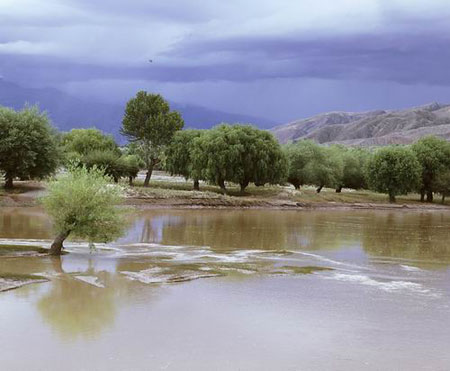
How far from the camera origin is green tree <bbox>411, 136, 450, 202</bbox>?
108812 millimetres

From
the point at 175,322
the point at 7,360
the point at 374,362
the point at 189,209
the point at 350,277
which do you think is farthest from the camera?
the point at 189,209

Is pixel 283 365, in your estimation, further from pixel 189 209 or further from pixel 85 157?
pixel 85 157

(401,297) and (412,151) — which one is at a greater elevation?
(412,151)

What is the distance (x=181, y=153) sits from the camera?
341 feet

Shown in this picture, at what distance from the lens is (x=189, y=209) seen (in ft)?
264

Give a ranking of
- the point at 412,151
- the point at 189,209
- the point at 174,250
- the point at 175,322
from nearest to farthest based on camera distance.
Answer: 1. the point at 175,322
2. the point at 174,250
3. the point at 189,209
4. the point at 412,151

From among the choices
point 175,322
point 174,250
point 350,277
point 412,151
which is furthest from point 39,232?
point 412,151

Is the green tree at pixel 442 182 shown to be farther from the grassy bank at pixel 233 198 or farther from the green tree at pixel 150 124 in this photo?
the green tree at pixel 150 124

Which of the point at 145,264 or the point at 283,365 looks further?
the point at 145,264

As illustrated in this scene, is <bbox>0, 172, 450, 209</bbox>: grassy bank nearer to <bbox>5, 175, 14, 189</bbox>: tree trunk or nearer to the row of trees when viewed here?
<bbox>5, 175, 14, 189</bbox>: tree trunk

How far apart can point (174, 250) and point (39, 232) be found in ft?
38.6

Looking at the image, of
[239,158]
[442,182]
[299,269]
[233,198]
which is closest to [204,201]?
[233,198]

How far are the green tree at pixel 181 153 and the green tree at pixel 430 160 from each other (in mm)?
37505

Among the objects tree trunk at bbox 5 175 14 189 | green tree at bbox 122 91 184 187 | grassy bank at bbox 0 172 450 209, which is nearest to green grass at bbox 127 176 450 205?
grassy bank at bbox 0 172 450 209
